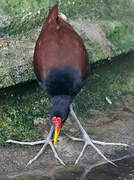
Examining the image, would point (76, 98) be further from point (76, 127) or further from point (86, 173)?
point (86, 173)

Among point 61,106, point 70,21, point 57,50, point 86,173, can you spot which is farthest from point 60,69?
point 70,21

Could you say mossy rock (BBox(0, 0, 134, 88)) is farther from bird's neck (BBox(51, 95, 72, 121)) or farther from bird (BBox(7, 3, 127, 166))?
bird's neck (BBox(51, 95, 72, 121))

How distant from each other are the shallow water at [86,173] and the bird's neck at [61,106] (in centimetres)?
55

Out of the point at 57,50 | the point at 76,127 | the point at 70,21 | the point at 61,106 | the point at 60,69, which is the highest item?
the point at 57,50

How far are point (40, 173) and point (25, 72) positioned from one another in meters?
1.34

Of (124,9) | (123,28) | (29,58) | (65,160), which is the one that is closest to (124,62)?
(123,28)

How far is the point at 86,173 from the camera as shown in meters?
4.07

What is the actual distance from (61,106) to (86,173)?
2.38ft

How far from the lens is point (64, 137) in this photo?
4.61 m

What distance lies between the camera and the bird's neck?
4.06 metres

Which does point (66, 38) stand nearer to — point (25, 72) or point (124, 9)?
point (25, 72)

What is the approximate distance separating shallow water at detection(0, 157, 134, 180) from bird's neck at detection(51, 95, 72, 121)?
1.79 ft

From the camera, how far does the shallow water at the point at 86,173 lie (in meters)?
3.99

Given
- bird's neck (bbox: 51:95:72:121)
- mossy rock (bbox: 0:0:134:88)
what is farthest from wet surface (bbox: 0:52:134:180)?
bird's neck (bbox: 51:95:72:121)
